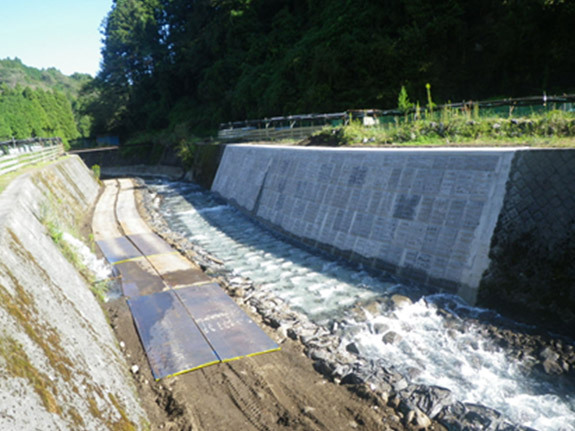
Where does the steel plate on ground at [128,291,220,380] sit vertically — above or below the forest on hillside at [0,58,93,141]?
below

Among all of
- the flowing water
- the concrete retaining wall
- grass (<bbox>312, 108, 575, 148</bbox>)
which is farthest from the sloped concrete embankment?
grass (<bbox>312, 108, 575, 148</bbox>)

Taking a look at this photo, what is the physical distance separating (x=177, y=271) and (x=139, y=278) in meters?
1.23

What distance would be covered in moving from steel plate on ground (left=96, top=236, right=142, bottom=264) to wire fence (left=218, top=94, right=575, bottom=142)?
1346cm

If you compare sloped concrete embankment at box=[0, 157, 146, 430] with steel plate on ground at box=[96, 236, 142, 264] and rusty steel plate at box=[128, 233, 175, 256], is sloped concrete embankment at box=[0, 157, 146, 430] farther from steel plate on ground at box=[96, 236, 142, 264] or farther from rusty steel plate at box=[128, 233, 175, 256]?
rusty steel plate at box=[128, 233, 175, 256]

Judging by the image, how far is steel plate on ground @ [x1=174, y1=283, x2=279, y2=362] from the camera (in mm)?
8227

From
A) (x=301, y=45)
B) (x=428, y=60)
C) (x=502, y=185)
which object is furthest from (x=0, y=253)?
(x=301, y=45)

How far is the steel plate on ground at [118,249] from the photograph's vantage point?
15180mm

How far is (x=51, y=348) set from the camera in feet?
17.6

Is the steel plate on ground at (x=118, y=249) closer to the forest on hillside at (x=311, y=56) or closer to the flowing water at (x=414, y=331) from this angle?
the flowing water at (x=414, y=331)

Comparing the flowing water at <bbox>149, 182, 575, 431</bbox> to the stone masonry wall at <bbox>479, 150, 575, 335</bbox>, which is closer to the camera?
the flowing water at <bbox>149, 182, 575, 431</bbox>

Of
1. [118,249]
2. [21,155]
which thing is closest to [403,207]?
[118,249]

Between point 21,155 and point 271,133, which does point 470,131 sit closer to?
point 271,133

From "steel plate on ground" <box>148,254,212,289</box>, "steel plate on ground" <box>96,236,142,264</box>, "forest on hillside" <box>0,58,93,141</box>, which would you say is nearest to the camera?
"steel plate on ground" <box>148,254,212,289</box>

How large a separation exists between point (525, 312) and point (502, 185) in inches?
125
